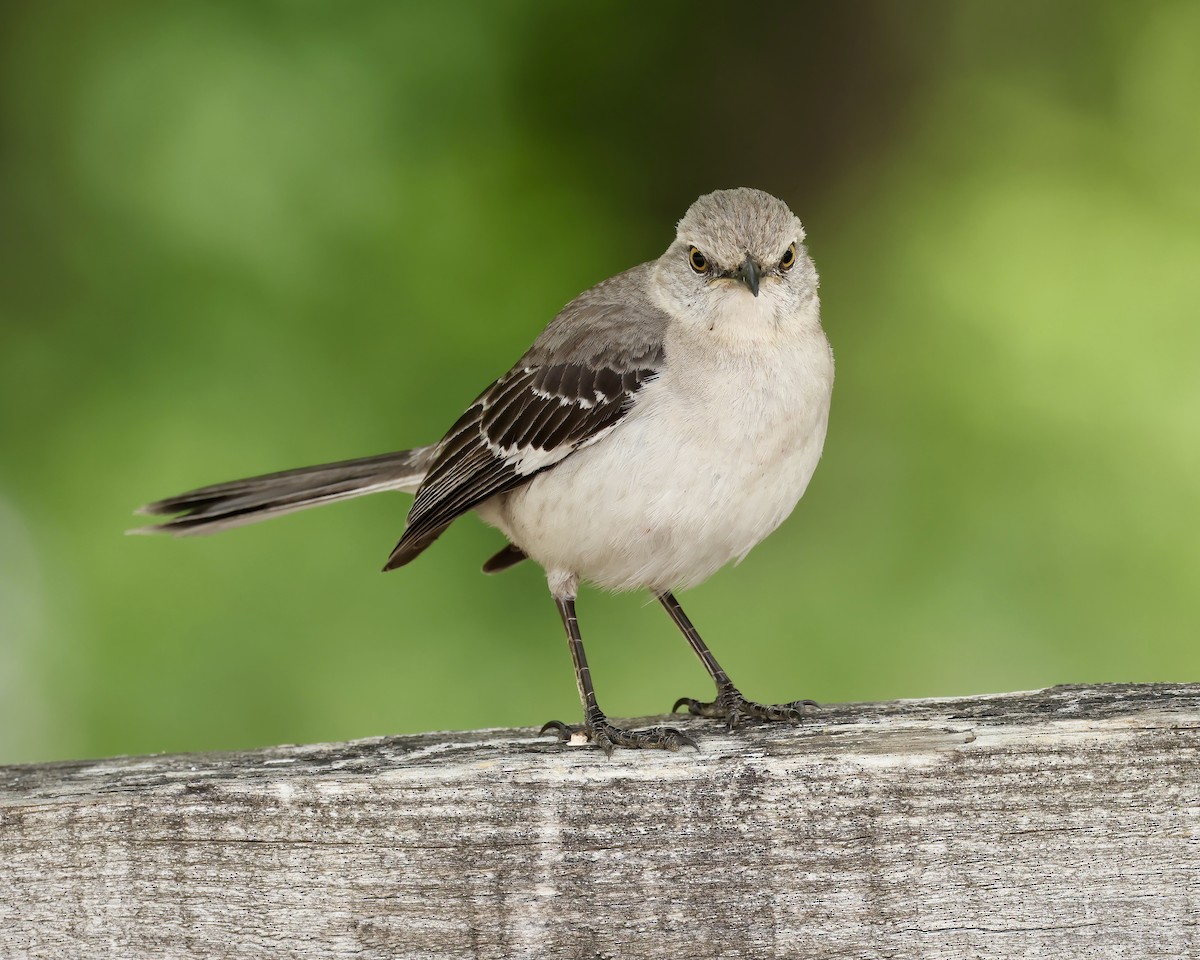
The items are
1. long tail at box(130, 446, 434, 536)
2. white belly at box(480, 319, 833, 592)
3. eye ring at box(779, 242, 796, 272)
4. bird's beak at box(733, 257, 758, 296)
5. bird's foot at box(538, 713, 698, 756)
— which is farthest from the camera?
long tail at box(130, 446, 434, 536)

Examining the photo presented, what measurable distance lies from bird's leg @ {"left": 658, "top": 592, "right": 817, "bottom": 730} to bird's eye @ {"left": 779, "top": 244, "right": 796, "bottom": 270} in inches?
39.3

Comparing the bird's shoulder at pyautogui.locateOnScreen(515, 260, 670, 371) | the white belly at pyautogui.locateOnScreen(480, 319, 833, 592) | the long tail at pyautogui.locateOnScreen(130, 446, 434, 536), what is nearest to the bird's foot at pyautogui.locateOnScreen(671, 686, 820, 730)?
the white belly at pyautogui.locateOnScreen(480, 319, 833, 592)

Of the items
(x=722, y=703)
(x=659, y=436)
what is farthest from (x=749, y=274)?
(x=722, y=703)

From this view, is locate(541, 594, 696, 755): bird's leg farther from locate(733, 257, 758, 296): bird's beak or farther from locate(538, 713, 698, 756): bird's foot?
locate(733, 257, 758, 296): bird's beak

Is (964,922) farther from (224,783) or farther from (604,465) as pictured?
(604,465)

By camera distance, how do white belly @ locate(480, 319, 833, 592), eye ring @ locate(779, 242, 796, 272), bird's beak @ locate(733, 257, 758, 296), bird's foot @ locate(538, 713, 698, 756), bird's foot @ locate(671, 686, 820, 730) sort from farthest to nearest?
eye ring @ locate(779, 242, 796, 272)
bird's beak @ locate(733, 257, 758, 296)
white belly @ locate(480, 319, 833, 592)
bird's foot @ locate(671, 686, 820, 730)
bird's foot @ locate(538, 713, 698, 756)

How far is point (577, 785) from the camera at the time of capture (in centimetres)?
226

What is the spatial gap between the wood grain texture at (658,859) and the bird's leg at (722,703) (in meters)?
0.62

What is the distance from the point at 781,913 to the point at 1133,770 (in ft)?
2.12

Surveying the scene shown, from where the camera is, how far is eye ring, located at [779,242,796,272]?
3605mm

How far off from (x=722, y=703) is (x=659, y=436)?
0.76 m

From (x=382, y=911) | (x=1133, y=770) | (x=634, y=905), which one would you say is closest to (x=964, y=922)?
(x=1133, y=770)

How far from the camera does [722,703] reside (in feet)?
11.3

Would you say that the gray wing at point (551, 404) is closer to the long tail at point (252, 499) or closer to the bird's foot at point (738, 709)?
the long tail at point (252, 499)
